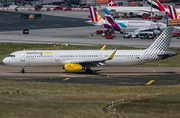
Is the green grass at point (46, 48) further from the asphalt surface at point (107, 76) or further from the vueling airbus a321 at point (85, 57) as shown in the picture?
the vueling airbus a321 at point (85, 57)

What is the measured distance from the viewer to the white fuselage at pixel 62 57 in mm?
53562

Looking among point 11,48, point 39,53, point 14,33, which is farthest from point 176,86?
point 14,33

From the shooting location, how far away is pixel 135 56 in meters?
55.0

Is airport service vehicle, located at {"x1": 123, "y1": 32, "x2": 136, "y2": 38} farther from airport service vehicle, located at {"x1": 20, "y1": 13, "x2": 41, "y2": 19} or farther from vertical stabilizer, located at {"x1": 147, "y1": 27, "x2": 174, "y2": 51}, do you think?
airport service vehicle, located at {"x1": 20, "y1": 13, "x2": 41, "y2": 19}

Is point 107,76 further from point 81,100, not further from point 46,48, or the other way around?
point 46,48

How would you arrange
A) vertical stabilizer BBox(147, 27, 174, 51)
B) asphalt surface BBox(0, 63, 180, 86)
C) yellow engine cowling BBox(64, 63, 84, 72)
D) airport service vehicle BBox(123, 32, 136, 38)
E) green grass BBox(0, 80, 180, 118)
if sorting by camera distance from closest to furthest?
green grass BBox(0, 80, 180, 118) → asphalt surface BBox(0, 63, 180, 86) → yellow engine cowling BBox(64, 63, 84, 72) → vertical stabilizer BBox(147, 27, 174, 51) → airport service vehicle BBox(123, 32, 136, 38)

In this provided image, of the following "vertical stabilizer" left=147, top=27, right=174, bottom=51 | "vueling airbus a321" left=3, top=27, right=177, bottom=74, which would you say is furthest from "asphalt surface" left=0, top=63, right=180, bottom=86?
"vertical stabilizer" left=147, top=27, right=174, bottom=51

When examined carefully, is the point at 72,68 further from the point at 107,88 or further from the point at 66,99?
the point at 66,99

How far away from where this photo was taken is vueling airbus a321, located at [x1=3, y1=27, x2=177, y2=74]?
53.5m

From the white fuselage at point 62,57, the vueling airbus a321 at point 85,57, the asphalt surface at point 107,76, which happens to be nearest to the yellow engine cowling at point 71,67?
the vueling airbus a321 at point 85,57

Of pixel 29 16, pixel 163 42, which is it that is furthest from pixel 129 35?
pixel 29 16

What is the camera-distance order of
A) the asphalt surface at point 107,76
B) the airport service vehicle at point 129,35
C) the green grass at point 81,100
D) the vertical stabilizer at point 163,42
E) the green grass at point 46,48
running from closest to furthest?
the green grass at point 81,100, the asphalt surface at point 107,76, the vertical stabilizer at point 163,42, the green grass at point 46,48, the airport service vehicle at point 129,35

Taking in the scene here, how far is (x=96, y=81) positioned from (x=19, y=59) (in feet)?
51.9

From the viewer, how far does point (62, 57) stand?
5381 centimetres
